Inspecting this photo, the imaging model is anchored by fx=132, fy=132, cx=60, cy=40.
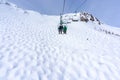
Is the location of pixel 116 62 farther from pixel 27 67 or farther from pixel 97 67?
pixel 27 67

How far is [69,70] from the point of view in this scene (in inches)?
224

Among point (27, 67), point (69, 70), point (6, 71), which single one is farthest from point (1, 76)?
point (69, 70)

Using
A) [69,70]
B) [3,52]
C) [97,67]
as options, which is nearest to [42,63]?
[69,70]

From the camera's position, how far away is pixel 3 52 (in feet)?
21.5

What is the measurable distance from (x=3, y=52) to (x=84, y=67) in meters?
4.03

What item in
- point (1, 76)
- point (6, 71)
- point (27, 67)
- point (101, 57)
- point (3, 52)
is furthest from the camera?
point (101, 57)

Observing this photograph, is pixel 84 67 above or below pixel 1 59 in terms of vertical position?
below

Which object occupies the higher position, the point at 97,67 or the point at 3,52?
the point at 3,52

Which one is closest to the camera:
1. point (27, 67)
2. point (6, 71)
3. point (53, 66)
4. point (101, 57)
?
point (6, 71)

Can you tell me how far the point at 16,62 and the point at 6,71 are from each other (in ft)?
2.88

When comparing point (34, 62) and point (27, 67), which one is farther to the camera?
point (34, 62)

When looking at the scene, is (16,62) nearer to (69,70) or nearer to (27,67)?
(27,67)

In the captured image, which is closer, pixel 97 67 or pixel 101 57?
pixel 97 67

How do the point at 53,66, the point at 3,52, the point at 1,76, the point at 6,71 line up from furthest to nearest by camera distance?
the point at 3,52 → the point at 53,66 → the point at 6,71 → the point at 1,76
